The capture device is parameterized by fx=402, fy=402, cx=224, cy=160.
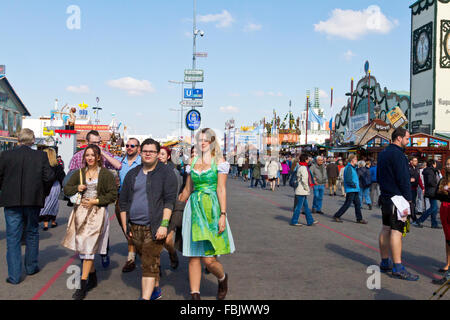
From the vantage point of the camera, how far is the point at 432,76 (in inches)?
1416

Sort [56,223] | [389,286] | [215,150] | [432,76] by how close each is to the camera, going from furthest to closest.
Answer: [432,76] < [56,223] < [389,286] < [215,150]

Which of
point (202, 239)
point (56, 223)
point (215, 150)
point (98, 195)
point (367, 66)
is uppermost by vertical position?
point (367, 66)

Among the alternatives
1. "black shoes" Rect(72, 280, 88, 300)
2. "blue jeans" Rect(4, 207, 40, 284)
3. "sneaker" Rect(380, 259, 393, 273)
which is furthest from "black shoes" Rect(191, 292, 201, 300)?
"sneaker" Rect(380, 259, 393, 273)

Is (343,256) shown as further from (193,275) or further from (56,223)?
(56,223)

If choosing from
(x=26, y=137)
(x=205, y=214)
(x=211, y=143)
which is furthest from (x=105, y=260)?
(x=211, y=143)

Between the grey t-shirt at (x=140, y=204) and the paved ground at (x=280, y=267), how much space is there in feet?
3.36

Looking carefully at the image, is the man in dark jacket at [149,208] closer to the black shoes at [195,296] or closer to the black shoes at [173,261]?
the black shoes at [195,296]

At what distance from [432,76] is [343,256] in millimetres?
34621

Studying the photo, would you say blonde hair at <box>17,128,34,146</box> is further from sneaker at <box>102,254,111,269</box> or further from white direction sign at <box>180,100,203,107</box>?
white direction sign at <box>180,100,203,107</box>

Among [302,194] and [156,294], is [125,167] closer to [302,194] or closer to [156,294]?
[156,294]

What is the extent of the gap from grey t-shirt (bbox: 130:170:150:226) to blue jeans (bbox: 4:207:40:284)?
201 cm

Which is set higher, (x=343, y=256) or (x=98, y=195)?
(x=98, y=195)

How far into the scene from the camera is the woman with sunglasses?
15.5 feet
